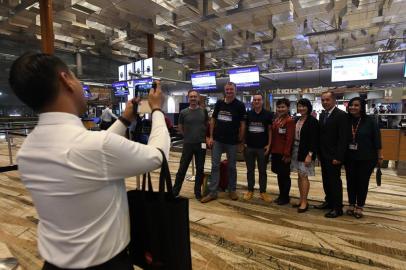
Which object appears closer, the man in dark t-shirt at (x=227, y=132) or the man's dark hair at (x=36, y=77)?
the man's dark hair at (x=36, y=77)

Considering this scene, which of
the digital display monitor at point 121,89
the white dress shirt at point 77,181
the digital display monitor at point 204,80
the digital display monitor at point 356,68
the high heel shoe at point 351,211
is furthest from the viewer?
the digital display monitor at point 121,89

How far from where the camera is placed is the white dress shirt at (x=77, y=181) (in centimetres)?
73

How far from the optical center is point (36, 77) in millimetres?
729

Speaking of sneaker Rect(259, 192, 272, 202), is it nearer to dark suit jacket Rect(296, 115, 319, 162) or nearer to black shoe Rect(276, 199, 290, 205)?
black shoe Rect(276, 199, 290, 205)

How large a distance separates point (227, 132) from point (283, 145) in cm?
77

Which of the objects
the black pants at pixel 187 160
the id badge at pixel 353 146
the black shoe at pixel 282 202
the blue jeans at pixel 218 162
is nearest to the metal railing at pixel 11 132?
the black pants at pixel 187 160

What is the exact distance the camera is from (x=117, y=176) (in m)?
0.78

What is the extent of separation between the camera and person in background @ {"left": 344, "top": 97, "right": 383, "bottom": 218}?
A: 10.4 feet

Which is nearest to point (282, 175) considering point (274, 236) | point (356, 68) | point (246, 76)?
point (274, 236)

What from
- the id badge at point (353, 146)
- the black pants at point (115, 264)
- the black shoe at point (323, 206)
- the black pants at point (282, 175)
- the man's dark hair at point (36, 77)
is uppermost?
the man's dark hair at point (36, 77)

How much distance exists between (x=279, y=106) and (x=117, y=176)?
10.7ft

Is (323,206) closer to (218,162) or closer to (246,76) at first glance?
(218,162)

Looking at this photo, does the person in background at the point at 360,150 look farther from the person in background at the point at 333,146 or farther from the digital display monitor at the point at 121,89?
the digital display monitor at the point at 121,89

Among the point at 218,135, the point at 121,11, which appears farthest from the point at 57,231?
the point at 121,11
